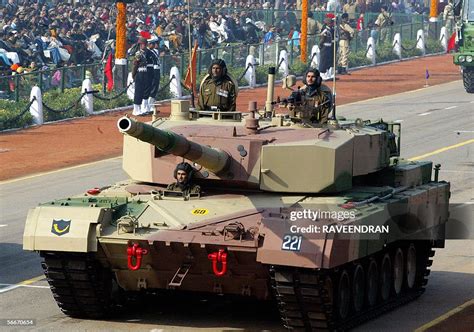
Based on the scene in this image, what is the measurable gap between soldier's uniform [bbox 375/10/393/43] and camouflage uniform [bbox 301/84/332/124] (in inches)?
1612

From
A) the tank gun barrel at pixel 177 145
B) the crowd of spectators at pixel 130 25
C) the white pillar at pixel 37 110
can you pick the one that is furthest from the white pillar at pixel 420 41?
the tank gun barrel at pixel 177 145

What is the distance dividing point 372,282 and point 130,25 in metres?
36.1

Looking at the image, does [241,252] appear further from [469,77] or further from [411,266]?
[469,77]

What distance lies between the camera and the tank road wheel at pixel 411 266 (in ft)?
73.6

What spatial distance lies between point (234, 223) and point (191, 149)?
1243 mm

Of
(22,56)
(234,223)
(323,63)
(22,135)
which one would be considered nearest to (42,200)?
(22,135)

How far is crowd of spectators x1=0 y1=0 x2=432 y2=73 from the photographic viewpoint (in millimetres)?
47625

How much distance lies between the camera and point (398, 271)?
22.0 meters

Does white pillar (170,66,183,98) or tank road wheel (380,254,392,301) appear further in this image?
white pillar (170,66,183,98)

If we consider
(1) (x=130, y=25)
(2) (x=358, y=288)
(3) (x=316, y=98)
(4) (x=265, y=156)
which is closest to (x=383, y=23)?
(1) (x=130, y=25)

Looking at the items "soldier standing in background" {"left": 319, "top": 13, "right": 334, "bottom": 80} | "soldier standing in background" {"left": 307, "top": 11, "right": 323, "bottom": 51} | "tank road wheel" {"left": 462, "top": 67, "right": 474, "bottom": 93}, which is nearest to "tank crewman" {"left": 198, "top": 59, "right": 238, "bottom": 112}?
"tank road wheel" {"left": 462, "top": 67, "right": 474, "bottom": 93}

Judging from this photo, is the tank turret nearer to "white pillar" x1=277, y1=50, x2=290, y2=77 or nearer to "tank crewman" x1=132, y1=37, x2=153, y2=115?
"tank crewman" x1=132, y1=37, x2=153, y2=115

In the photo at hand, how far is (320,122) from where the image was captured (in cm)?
2183

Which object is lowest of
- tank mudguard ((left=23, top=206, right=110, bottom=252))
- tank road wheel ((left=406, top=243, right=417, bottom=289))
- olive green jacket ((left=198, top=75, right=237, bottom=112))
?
tank road wheel ((left=406, top=243, right=417, bottom=289))
